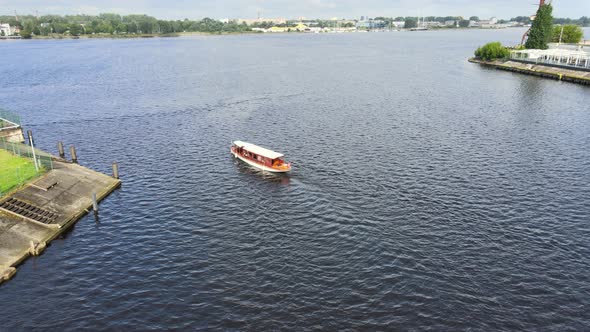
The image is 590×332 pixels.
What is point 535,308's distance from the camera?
4631 cm

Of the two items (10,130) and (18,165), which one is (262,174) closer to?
(18,165)

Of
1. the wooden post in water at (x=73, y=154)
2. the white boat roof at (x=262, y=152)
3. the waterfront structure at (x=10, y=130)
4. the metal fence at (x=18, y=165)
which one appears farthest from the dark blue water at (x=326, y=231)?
the waterfront structure at (x=10, y=130)

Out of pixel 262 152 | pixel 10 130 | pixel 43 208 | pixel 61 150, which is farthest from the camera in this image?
pixel 61 150

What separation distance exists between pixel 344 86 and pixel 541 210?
12329 cm

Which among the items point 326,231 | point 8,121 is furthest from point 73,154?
point 326,231

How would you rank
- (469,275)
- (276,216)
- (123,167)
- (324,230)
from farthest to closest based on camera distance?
(123,167), (276,216), (324,230), (469,275)

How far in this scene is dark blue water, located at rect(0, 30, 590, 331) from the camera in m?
46.0

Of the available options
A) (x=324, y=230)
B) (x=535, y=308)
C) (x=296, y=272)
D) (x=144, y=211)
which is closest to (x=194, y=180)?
(x=144, y=211)

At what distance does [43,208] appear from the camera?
62188mm

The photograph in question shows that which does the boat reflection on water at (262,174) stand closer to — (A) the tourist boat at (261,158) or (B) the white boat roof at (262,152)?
(A) the tourist boat at (261,158)

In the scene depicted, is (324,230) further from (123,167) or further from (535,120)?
(535,120)

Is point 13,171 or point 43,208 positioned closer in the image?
point 43,208

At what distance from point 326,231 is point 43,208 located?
1626 inches

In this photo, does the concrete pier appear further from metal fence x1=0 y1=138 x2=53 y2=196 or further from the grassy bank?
the grassy bank
